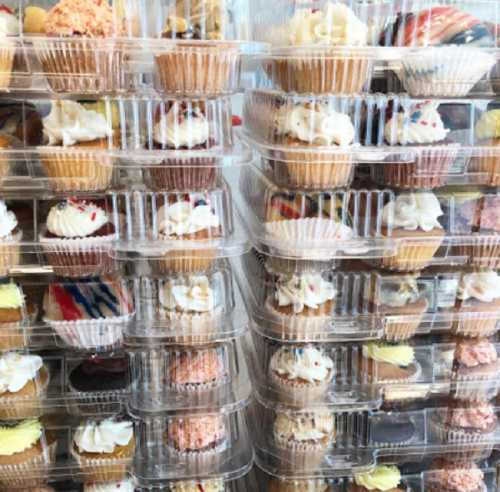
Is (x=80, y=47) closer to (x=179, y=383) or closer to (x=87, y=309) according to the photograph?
(x=87, y=309)

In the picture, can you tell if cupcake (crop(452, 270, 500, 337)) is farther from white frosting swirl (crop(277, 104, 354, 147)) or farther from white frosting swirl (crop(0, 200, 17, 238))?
white frosting swirl (crop(0, 200, 17, 238))

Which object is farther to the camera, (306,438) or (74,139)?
(306,438)

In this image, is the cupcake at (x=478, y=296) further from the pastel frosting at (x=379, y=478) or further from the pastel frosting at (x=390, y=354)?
the pastel frosting at (x=379, y=478)

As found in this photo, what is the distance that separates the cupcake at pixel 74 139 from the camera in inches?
56.9

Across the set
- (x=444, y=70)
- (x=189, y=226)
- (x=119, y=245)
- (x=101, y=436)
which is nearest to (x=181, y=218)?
(x=189, y=226)

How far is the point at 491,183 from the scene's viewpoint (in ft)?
5.33

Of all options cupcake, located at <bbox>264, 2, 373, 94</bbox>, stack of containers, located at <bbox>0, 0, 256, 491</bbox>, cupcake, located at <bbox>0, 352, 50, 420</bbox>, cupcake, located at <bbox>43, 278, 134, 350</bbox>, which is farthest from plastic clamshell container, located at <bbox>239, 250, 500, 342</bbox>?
cupcake, located at <bbox>0, 352, 50, 420</bbox>

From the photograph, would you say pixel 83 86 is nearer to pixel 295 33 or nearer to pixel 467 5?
pixel 295 33

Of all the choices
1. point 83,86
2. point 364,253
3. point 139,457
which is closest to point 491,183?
point 364,253

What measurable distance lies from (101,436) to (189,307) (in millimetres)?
418

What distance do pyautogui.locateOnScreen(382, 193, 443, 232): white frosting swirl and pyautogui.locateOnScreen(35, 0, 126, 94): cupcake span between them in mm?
759

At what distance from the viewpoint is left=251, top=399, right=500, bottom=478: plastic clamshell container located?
5.62ft

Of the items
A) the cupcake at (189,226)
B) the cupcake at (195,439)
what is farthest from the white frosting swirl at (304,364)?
the cupcake at (189,226)

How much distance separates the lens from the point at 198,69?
4.73 feet
